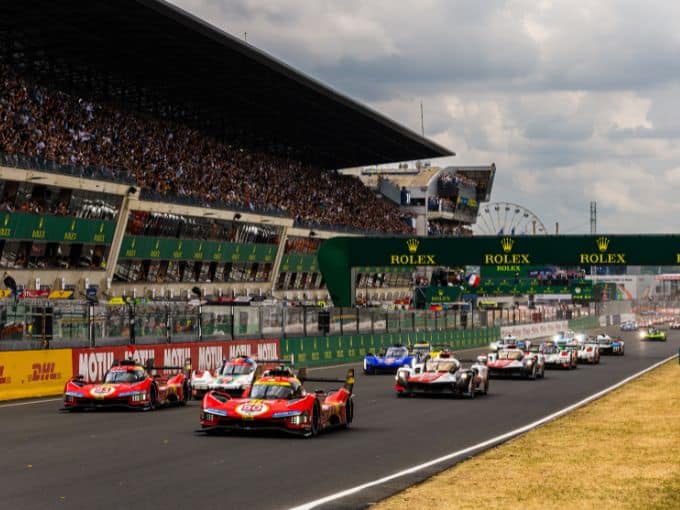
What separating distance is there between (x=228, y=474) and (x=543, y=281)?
111884mm

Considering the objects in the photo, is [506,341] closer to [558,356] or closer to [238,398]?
[558,356]

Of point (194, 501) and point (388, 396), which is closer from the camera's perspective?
point (194, 501)

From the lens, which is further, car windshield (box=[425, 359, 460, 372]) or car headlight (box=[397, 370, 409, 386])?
car windshield (box=[425, 359, 460, 372])

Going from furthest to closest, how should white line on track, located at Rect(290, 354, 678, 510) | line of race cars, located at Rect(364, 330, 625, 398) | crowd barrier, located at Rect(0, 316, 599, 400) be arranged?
line of race cars, located at Rect(364, 330, 625, 398) → crowd barrier, located at Rect(0, 316, 599, 400) → white line on track, located at Rect(290, 354, 678, 510)

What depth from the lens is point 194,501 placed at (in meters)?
13.0

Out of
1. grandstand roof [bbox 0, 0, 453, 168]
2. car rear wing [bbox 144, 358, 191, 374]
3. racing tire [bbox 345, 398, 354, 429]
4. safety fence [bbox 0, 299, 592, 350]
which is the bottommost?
racing tire [bbox 345, 398, 354, 429]

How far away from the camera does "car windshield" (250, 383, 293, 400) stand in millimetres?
20922

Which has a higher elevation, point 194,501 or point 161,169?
point 161,169

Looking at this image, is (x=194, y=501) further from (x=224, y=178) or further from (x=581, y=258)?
(x=224, y=178)

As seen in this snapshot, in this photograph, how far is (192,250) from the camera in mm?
69625

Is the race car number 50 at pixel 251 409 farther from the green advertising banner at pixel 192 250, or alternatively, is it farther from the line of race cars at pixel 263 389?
the green advertising banner at pixel 192 250

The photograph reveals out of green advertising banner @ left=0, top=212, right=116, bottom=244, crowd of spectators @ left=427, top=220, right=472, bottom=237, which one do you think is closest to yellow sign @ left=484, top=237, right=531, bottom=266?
green advertising banner @ left=0, top=212, right=116, bottom=244

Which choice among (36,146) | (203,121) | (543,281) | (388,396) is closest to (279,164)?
(203,121)

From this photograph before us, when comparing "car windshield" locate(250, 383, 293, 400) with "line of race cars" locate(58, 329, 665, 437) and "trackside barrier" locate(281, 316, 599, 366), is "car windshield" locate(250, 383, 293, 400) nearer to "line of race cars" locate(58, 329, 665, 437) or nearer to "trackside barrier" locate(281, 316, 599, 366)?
"line of race cars" locate(58, 329, 665, 437)
